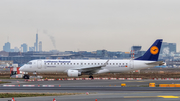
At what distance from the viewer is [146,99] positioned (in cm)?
2167

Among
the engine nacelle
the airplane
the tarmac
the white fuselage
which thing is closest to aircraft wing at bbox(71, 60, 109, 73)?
the airplane

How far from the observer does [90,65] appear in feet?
168

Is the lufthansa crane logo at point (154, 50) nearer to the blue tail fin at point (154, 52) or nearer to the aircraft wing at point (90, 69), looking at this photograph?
the blue tail fin at point (154, 52)

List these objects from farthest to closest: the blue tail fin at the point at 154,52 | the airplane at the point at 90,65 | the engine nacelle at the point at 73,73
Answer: the blue tail fin at the point at 154,52 < the airplane at the point at 90,65 < the engine nacelle at the point at 73,73

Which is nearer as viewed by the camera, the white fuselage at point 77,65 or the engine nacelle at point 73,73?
the engine nacelle at point 73,73

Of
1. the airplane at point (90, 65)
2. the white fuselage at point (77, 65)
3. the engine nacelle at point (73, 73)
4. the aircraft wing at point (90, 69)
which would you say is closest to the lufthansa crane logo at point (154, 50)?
the airplane at point (90, 65)

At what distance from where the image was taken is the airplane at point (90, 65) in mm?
49906

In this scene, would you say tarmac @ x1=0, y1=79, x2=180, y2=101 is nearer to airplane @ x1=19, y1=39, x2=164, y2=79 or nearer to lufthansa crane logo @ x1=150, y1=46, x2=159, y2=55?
airplane @ x1=19, y1=39, x2=164, y2=79

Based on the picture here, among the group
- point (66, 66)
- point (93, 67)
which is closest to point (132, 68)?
point (93, 67)

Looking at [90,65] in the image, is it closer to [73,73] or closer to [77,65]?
[77,65]

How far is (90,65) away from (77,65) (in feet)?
7.95

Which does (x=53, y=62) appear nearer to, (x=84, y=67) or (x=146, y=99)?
(x=84, y=67)

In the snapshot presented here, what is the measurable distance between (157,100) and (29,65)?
33.3 meters

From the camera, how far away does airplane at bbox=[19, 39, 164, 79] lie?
4991 centimetres
